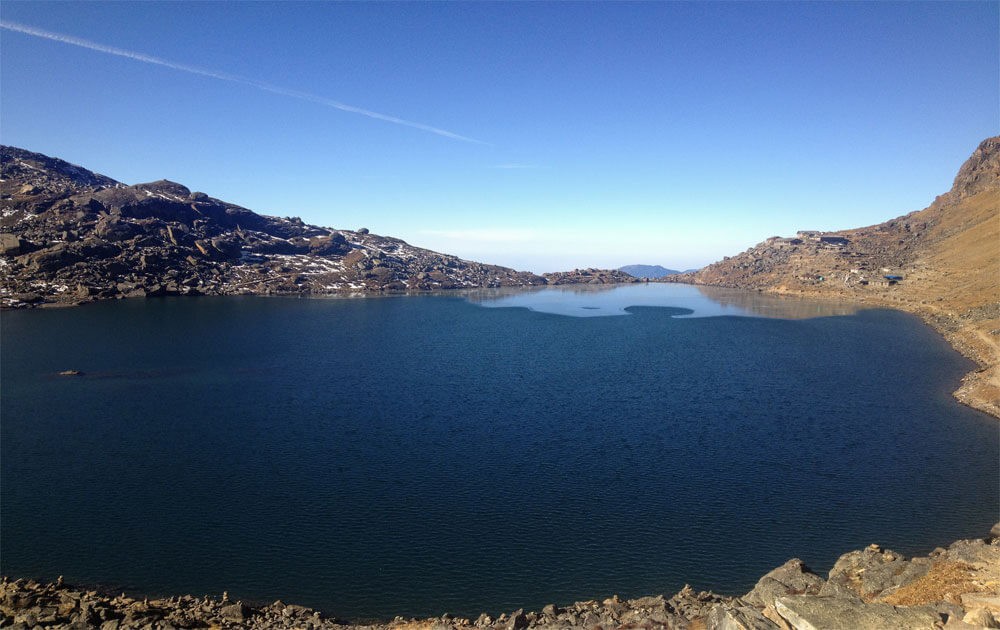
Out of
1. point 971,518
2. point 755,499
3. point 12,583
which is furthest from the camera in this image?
point 755,499

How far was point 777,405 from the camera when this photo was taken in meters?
58.1

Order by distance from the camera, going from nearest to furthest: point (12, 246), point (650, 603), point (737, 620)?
1. point (737, 620)
2. point (650, 603)
3. point (12, 246)

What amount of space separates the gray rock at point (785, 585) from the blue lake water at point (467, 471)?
2540 millimetres

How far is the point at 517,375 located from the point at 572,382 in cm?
827

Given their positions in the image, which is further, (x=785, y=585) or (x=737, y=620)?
(x=785, y=585)

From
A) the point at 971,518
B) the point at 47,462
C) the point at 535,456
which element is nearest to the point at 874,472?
the point at 971,518

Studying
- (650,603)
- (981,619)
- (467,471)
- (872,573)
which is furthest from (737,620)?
(467,471)

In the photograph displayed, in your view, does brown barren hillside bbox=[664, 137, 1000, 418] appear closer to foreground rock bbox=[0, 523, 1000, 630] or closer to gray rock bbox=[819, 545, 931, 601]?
gray rock bbox=[819, 545, 931, 601]

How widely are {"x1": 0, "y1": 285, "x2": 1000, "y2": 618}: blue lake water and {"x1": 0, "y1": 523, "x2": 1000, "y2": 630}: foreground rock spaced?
1.98 meters

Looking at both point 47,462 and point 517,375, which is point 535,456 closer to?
point 517,375

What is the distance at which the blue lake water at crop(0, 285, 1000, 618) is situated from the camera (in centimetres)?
2844

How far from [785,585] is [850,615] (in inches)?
295

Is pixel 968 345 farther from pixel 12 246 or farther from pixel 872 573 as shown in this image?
pixel 12 246

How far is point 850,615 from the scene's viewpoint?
673 inches
